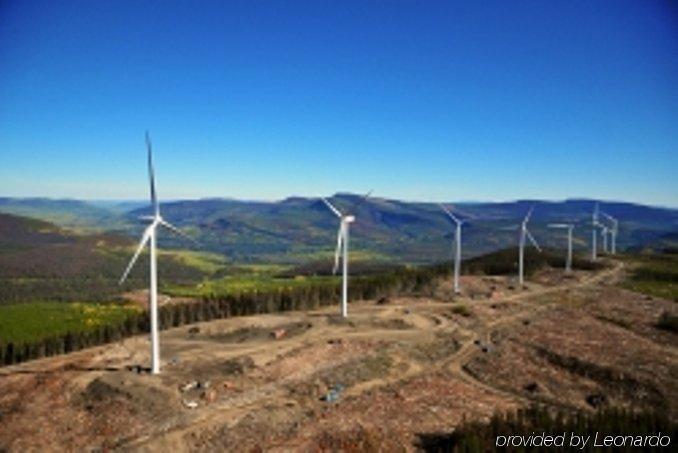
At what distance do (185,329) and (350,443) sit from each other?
54.2 metres

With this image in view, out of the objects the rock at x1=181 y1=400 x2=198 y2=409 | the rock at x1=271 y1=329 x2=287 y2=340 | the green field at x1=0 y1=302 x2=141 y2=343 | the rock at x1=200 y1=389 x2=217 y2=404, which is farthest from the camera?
the green field at x1=0 y1=302 x2=141 y2=343

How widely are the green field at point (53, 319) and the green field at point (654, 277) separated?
122 metres

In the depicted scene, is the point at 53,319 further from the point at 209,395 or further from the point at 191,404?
the point at 191,404

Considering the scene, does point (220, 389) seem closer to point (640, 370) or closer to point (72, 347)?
point (640, 370)

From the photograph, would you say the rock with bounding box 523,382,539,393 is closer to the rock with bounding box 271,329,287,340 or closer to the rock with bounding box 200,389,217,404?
the rock with bounding box 271,329,287,340

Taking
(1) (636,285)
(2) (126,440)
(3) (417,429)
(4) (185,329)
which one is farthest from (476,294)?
(2) (126,440)

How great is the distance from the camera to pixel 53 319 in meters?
177

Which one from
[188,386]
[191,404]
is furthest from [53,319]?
[191,404]

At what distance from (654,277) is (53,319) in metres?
168

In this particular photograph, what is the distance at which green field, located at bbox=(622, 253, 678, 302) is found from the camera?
421ft

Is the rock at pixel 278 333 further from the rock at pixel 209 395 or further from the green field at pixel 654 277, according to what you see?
the green field at pixel 654 277

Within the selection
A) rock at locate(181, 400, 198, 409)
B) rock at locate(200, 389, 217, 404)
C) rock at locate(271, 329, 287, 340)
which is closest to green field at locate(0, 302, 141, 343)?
rock at locate(271, 329, 287, 340)

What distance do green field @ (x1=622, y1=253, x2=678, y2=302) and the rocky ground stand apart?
3768cm

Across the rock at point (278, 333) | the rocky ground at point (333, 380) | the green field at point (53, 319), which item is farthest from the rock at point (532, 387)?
the green field at point (53, 319)
